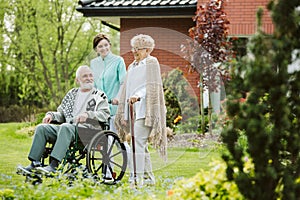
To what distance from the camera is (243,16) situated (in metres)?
11.5

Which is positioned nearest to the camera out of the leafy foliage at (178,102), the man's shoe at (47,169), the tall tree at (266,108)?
the tall tree at (266,108)

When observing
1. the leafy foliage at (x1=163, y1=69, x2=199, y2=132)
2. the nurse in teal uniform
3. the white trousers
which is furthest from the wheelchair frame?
the leafy foliage at (x1=163, y1=69, x2=199, y2=132)

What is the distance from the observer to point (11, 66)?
19781mm

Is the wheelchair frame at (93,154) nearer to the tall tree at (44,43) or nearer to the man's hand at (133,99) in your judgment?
the man's hand at (133,99)

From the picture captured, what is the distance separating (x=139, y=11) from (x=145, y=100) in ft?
17.1

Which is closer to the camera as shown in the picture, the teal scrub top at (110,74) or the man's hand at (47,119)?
the man's hand at (47,119)

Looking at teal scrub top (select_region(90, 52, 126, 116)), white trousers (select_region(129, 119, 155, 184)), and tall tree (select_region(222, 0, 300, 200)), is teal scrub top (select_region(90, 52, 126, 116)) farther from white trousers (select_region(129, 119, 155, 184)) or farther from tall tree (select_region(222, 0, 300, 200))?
tall tree (select_region(222, 0, 300, 200))

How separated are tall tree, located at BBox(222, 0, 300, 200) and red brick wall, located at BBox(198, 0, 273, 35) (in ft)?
24.1

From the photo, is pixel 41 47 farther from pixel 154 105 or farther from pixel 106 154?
pixel 154 105

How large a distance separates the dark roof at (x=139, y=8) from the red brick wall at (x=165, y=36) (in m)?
0.45

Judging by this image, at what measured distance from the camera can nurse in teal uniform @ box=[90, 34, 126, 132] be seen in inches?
289

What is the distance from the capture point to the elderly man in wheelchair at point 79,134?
6.60 meters

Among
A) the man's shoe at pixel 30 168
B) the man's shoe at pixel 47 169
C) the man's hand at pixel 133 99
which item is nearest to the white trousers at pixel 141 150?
the man's hand at pixel 133 99

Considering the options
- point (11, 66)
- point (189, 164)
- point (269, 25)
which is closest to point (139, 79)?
point (189, 164)
